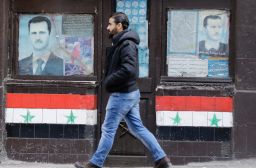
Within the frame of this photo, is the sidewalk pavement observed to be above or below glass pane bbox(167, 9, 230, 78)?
below

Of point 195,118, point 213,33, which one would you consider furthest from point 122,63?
point 213,33

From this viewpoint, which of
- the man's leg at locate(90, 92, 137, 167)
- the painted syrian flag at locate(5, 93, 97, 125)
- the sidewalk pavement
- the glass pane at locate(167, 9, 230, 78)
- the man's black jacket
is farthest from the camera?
the glass pane at locate(167, 9, 230, 78)

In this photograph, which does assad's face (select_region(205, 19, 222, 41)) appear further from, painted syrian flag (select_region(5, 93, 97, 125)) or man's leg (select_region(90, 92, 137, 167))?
man's leg (select_region(90, 92, 137, 167))

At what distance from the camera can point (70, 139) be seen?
26.3 feet

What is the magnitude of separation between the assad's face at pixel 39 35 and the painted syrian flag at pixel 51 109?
707 millimetres

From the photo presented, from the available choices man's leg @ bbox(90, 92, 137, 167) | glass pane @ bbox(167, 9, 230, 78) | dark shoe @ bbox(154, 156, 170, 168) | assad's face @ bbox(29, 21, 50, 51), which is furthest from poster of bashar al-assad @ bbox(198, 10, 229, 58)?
assad's face @ bbox(29, 21, 50, 51)

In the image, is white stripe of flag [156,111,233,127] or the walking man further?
white stripe of flag [156,111,233,127]

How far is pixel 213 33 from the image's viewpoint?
319 inches

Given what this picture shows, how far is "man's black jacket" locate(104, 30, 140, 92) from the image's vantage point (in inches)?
256

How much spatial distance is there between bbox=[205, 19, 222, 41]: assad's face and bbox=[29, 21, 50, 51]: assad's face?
7.25 ft

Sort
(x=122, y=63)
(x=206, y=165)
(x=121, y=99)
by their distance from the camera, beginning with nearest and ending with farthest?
(x=122, y=63), (x=121, y=99), (x=206, y=165)

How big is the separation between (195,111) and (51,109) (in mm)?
1931

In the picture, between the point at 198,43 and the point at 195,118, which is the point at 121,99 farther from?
the point at 198,43

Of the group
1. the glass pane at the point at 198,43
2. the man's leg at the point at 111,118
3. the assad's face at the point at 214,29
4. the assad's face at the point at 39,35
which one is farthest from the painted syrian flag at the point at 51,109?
the assad's face at the point at 214,29
